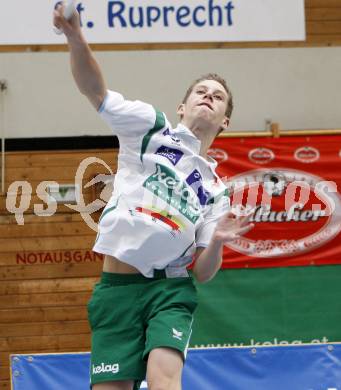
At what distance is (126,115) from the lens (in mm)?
3789

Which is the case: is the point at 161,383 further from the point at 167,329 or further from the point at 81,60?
the point at 81,60

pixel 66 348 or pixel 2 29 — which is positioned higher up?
pixel 2 29

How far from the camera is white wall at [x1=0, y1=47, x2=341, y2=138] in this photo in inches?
342

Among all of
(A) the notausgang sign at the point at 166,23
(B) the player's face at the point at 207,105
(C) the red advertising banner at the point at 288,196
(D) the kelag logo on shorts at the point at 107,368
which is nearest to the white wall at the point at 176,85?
(C) the red advertising banner at the point at 288,196

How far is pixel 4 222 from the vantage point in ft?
28.6

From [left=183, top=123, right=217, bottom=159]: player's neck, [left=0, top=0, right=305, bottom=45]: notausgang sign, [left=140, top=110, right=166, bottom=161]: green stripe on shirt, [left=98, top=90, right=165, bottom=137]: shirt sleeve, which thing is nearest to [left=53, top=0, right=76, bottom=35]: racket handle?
[left=98, top=90, right=165, bottom=137]: shirt sleeve

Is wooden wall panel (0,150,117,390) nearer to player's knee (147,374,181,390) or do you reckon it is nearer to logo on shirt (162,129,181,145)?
logo on shirt (162,129,181,145)

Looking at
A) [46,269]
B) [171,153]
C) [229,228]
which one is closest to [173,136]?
[171,153]

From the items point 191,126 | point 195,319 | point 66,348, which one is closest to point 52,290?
point 66,348

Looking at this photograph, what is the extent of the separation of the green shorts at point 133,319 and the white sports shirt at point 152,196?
0.27 feet

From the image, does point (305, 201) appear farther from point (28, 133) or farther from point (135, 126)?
point (135, 126)

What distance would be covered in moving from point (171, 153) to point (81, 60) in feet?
2.01

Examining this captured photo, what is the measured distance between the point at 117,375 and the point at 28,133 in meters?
5.26

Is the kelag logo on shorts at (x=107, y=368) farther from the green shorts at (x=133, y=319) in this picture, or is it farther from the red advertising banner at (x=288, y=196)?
the red advertising banner at (x=288, y=196)
